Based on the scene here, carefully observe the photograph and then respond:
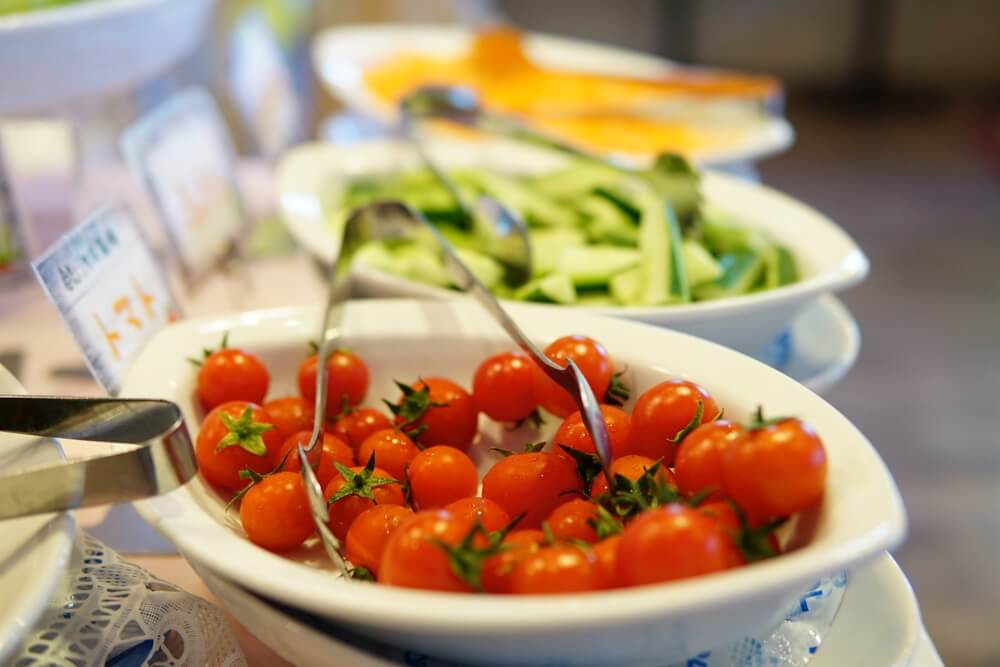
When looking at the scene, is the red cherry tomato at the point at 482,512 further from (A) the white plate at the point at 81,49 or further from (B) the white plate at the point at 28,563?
(A) the white plate at the point at 81,49

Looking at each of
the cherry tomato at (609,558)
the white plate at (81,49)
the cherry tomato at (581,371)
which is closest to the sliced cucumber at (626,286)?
the cherry tomato at (581,371)

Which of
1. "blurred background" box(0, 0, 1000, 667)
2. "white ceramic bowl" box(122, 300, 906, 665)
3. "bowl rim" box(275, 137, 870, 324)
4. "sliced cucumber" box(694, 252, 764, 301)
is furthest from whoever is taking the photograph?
"blurred background" box(0, 0, 1000, 667)

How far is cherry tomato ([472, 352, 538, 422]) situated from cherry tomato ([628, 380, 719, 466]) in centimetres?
10

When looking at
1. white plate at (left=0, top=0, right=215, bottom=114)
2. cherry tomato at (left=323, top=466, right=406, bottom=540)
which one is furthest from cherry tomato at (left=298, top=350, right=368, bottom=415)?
white plate at (left=0, top=0, right=215, bottom=114)

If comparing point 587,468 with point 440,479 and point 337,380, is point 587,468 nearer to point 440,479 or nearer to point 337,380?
point 440,479

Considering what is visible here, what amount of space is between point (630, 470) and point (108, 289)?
0.43 m

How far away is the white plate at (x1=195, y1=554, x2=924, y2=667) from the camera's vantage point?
0.52 meters

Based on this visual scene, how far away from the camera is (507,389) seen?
73cm

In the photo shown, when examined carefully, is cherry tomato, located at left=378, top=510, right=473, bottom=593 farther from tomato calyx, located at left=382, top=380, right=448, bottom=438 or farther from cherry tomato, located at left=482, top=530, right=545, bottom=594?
tomato calyx, located at left=382, top=380, right=448, bottom=438

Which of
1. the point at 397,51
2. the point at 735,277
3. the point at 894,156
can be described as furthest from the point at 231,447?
the point at 894,156

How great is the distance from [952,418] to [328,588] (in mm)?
2292

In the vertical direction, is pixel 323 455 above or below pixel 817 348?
above

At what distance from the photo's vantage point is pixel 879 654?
0.59 metres

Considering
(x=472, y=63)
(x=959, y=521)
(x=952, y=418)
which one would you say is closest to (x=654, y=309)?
(x=472, y=63)
